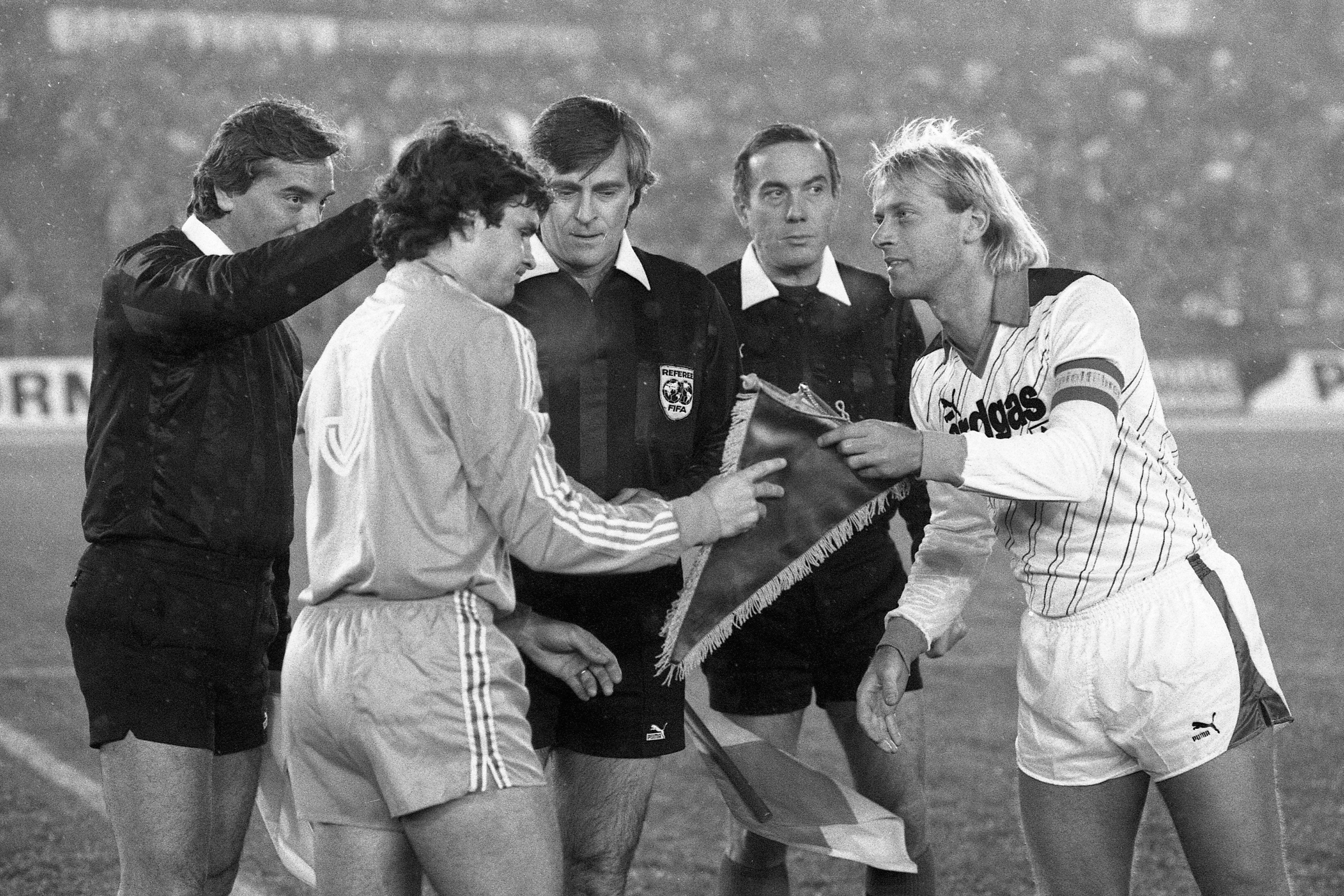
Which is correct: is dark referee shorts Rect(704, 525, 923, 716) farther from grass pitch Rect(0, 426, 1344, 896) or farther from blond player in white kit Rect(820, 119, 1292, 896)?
grass pitch Rect(0, 426, 1344, 896)

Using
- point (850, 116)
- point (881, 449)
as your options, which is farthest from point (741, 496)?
point (850, 116)

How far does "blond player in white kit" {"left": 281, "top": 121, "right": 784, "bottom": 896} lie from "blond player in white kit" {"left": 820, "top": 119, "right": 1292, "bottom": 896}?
65cm

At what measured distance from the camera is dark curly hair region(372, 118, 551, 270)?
2.11 m

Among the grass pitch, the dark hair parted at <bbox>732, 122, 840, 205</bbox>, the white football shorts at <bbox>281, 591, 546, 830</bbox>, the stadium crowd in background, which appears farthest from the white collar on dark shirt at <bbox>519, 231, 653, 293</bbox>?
the stadium crowd in background

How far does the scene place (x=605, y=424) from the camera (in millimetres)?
2861

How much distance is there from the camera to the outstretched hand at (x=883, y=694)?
8.87 feet

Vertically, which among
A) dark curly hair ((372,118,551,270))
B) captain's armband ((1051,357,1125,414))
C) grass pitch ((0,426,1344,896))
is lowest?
grass pitch ((0,426,1344,896))

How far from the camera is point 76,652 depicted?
2598 mm

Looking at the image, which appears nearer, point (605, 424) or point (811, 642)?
point (605, 424)

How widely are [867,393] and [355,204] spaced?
58.4 inches

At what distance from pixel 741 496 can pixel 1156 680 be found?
0.73 m

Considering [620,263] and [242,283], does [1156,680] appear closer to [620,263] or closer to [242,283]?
[620,263]

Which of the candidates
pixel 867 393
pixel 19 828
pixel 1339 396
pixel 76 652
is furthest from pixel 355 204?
pixel 1339 396

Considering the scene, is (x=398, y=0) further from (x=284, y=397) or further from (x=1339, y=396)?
(x=284, y=397)
